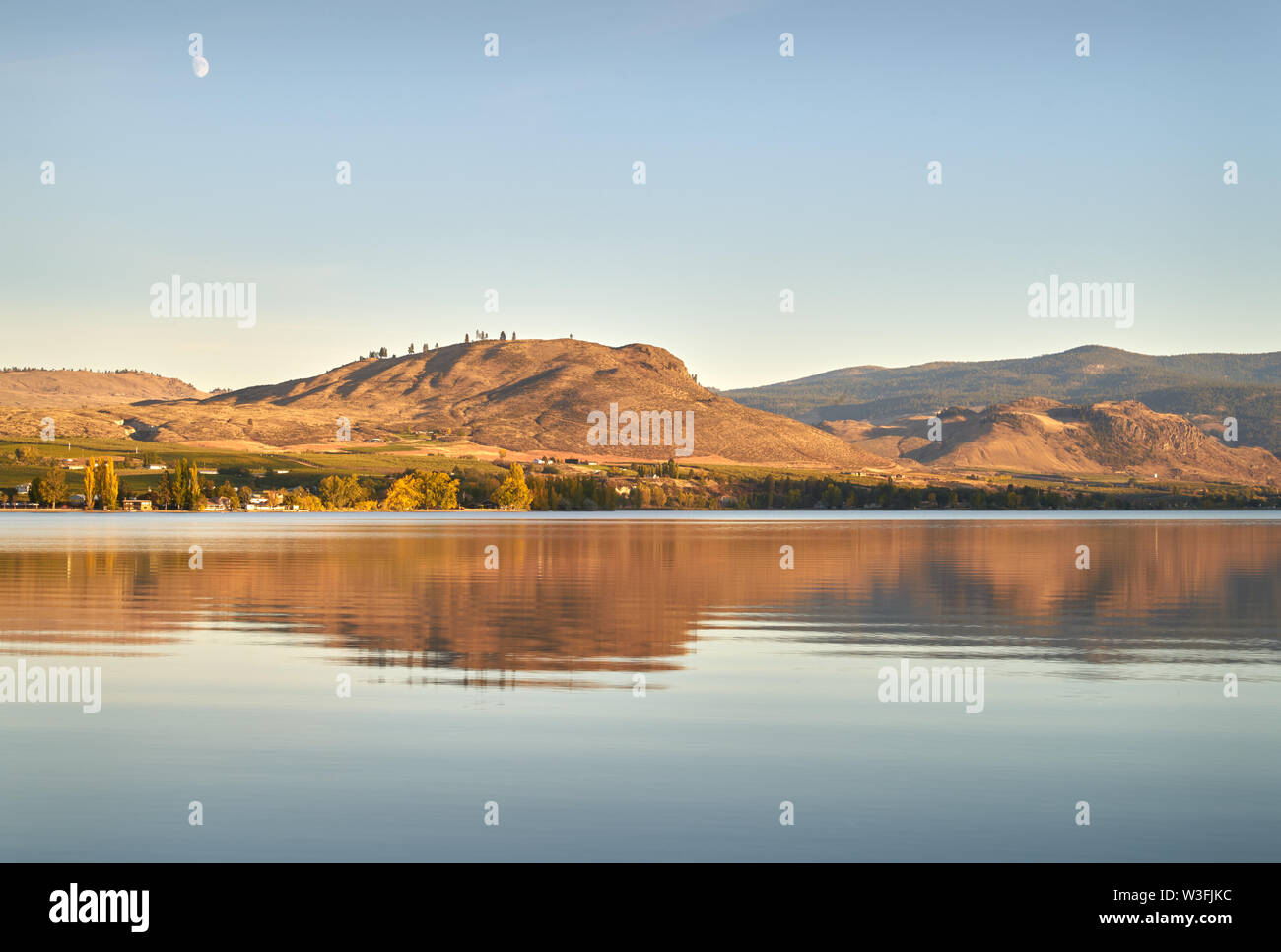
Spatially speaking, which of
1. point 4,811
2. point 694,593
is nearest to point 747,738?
point 4,811

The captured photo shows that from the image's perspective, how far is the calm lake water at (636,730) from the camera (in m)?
13.8

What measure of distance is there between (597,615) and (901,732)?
17001 millimetres

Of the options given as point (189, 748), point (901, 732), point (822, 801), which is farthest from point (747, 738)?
point (189, 748)

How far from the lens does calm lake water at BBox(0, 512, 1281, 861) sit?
13805 millimetres

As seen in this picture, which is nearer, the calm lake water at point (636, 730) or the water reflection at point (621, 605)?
the calm lake water at point (636, 730)

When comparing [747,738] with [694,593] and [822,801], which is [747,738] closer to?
[822,801]

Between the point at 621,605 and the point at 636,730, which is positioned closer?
the point at 636,730

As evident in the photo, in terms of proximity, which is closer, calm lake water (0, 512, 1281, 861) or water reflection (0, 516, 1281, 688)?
→ calm lake water (0, 512, 1281, 861)

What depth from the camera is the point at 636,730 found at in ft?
62.6

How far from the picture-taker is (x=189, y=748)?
18016mm
